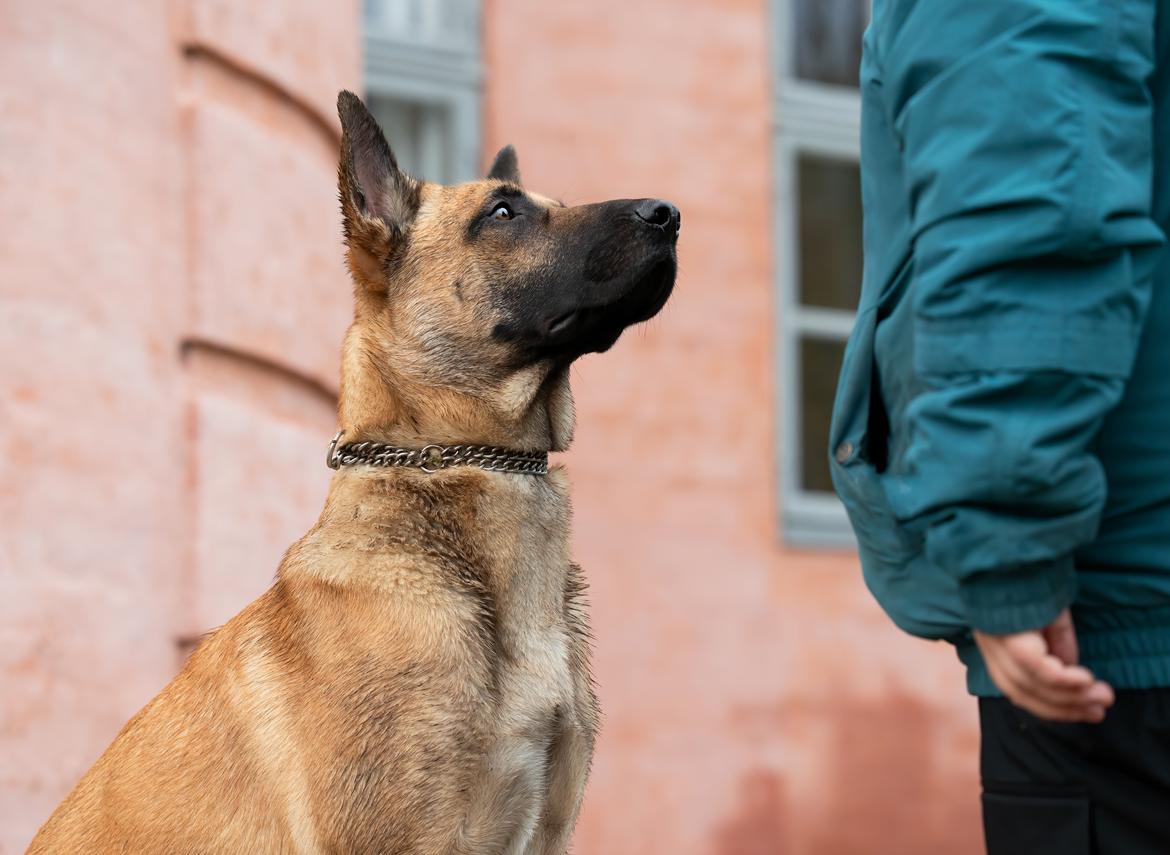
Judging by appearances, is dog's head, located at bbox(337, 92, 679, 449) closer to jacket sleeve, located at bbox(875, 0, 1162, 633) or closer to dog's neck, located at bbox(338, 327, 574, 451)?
dog's neck, located at bbox(338, 327, 574, 451)

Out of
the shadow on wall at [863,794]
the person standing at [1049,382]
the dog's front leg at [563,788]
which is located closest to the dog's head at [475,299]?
the dog's front leg at [563,788]

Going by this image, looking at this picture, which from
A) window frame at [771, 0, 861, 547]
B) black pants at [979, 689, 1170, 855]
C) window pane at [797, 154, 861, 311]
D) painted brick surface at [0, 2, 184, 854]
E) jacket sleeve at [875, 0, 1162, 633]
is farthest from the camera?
window pane at [797, 154, 861, 311]

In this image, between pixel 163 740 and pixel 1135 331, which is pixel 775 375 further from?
pixel 1135 331

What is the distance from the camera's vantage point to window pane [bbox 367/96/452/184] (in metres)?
6.66

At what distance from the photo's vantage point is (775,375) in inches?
283

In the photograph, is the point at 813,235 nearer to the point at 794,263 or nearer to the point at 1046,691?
the point at 794,263

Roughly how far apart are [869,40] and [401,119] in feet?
16.2

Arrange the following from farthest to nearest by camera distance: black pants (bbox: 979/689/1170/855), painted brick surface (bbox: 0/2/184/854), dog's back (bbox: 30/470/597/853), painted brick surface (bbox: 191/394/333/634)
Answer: painted brick surface (bbox: 191/394/333/634) < painted brick surface (bbox: 0/2/184/854) < dog's back (bbox: 30/470/597/853) < black pants (bbox: 979/689/1170/855)

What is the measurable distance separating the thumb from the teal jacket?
0.12 feet

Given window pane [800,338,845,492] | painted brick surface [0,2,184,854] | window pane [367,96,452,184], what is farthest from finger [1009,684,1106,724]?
window pane [800,338,845,492]

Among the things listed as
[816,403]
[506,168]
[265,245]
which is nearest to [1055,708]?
[506,168]

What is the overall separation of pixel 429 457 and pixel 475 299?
0.38m

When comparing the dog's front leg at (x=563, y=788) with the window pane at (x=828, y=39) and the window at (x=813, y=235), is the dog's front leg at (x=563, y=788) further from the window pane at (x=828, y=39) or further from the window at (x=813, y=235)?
the window pane at (x=828, y=39)

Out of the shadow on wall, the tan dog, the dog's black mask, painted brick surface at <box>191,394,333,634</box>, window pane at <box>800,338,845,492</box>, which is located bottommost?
the shadow on wall
